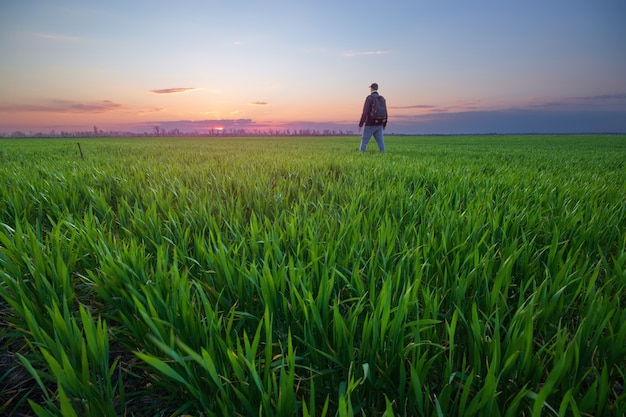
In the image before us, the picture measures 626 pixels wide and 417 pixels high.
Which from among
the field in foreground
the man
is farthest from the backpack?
the field in foreground

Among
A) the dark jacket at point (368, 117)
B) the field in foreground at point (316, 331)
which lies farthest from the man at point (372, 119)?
the field in foreground at point (316, 331)

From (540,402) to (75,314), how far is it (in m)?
1.58

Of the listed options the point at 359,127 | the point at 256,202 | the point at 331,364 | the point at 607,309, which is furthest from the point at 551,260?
the point at 359,127

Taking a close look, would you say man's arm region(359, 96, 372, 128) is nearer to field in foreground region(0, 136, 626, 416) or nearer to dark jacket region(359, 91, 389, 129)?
dark jacket region(359, 91, 389, 129)

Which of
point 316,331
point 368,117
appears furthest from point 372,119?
point 316,331

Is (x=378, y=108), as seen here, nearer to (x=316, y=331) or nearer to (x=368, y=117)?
(x=368, y=117)

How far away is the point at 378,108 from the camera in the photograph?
32.0 feet

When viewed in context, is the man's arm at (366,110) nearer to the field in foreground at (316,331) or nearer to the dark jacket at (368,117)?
the dark jacket at (368,117)

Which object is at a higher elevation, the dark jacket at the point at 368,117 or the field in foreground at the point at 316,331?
the dark jacket at the point at 368,117

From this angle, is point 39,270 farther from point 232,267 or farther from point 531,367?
point 531,367

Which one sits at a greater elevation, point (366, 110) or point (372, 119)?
point (366, 110)

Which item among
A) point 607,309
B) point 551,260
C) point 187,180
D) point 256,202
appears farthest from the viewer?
point 187,180

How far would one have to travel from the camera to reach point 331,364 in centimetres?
91

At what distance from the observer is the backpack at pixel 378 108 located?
9.75m
